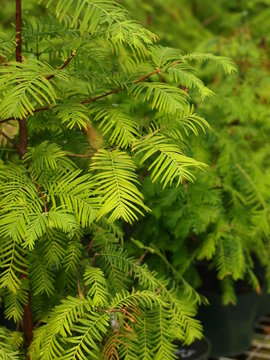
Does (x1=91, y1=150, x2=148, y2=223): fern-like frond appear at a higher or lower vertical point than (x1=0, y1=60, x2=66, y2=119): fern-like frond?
lower

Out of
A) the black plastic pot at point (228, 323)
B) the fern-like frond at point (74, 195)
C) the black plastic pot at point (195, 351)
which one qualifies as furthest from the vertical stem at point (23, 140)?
the black plastic pot at point (228, 323)

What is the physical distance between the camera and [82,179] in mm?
1121

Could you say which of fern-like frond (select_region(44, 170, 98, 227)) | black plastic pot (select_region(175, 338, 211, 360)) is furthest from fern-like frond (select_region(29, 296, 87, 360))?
black plastic pot (select_region(175, 338, 211, 360))

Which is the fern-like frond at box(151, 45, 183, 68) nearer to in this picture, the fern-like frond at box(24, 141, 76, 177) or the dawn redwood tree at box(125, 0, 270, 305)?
the fern-like frond at box(24, 141, 76, 177)

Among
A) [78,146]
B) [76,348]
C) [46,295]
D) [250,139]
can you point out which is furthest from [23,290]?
[250,139]

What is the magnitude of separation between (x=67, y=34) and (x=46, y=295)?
56 cm

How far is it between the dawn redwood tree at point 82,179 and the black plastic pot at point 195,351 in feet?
0.85

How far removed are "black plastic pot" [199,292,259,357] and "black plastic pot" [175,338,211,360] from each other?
243 mm

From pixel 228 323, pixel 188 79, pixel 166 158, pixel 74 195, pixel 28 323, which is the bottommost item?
pixel 228 323

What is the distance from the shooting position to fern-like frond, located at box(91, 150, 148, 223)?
3.33 feet

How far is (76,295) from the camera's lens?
1.23 meters

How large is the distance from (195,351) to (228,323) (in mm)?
325

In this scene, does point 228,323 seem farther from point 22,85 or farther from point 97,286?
point 22,85

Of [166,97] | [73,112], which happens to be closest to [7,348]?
[73,112]
